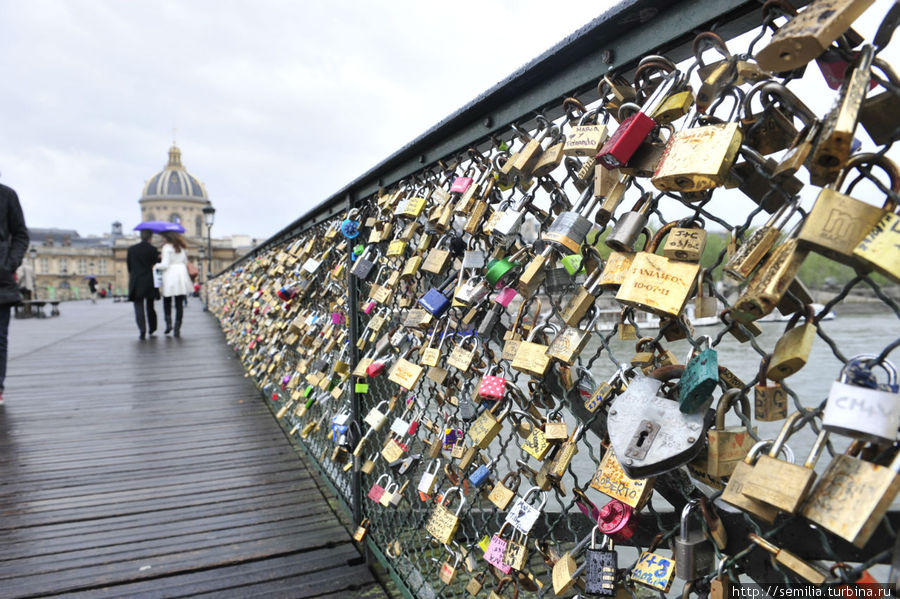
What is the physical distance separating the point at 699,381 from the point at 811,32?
41cm

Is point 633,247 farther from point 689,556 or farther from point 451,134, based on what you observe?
point 451,134

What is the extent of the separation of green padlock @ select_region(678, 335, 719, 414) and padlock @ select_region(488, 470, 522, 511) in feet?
1.94

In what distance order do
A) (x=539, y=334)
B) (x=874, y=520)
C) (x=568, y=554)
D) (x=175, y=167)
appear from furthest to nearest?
1. (x=175, y=167)
2. (x=539, y=334)
3. (x=568, y=554)
4. (x=874, y=520)

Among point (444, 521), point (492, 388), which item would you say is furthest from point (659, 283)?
point (444, 521)

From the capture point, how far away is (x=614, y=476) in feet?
2.95

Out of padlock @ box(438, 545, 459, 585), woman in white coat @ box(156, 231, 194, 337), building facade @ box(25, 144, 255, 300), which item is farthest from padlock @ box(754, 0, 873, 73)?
building facade @ box(25, 144, 255, 300)

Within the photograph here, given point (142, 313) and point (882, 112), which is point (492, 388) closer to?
point (882, 112)

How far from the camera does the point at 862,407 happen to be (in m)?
0.58

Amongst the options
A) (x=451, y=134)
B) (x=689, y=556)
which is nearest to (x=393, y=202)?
(x=451, y=134)

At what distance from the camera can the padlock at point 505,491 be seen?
1278mm

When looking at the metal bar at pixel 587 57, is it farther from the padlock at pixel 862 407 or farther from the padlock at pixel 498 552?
the padlock at pixel 498 552

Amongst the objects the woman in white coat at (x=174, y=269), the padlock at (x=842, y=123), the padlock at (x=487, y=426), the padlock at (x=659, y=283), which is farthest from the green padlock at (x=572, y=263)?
the woman in white coat at (x=174, y=269)

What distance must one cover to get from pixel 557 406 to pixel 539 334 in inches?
5.7

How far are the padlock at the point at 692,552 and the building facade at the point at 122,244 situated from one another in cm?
6764
